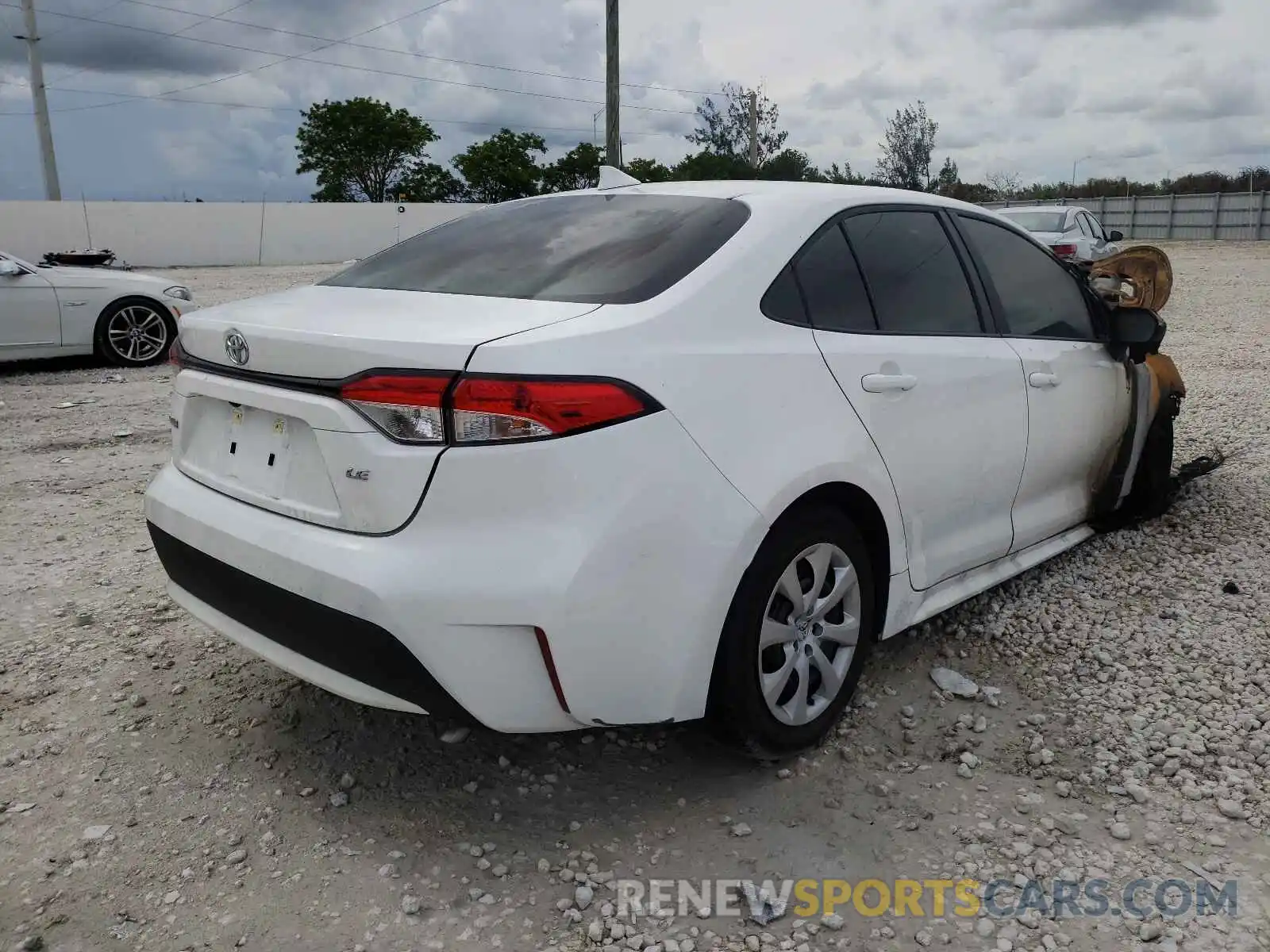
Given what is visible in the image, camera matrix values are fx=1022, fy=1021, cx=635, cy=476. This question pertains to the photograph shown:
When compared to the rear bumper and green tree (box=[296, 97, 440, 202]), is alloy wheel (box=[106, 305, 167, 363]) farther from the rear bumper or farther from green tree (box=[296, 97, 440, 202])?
green tree (box=[296, 97, 440, 202])

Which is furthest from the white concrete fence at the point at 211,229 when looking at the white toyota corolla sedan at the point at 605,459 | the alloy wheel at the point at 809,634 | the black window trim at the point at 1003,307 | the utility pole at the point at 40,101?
the alloy wheel at the point at 809,634

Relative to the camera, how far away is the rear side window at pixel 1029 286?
367cm

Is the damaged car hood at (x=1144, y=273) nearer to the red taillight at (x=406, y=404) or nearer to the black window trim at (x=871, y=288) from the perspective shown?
the black window trim at (x=871, y=288)

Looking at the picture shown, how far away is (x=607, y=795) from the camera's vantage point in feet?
9.10

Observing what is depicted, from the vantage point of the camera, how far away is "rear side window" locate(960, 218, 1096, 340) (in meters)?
3.67

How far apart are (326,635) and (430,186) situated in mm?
59906

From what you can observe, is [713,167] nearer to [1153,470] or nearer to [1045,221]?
[1045,221]

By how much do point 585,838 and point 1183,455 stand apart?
505 centimetres

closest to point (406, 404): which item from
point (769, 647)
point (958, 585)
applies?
point (769, 647)

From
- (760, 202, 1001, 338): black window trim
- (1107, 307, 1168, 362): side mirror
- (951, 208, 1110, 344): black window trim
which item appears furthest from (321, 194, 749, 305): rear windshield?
(1107, 307, 1168, 362): side mirror

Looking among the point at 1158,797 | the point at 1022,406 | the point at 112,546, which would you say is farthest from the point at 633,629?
the point at 112,546

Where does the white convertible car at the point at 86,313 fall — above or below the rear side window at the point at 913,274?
below

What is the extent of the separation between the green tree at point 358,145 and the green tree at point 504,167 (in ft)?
11.2

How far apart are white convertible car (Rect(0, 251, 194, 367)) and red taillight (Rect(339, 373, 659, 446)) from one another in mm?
8532
